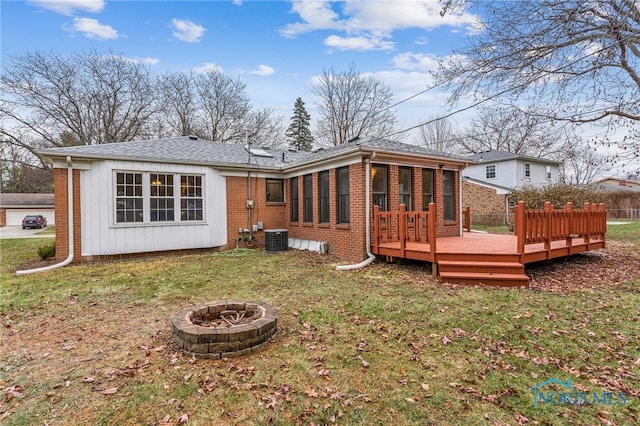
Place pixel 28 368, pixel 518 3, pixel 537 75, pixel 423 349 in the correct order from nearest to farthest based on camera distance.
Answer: pixel 28 368, pixel 423 349, pixel 518 3, pixel 537 75

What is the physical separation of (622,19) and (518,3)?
5.87 ft

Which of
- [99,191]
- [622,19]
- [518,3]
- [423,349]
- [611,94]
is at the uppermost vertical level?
[518,3]

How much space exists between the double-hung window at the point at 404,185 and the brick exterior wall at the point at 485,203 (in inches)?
576

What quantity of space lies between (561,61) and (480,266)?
15.1 ft

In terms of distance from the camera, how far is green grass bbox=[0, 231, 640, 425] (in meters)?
2.47

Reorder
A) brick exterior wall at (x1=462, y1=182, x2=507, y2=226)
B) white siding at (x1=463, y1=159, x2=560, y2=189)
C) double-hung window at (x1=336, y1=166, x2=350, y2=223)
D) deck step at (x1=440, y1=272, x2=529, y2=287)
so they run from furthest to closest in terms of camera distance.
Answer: white siding at (x1=463, y1=159, x2=560, y2=189) < brick exterior wall at (x1=462, y1=182, x2=507, y2=226) < double-hung window at (x1=336, y1=166, x2=350, y2=223) < deck step at (x1=440, y1=272, x2=529, y2=287)

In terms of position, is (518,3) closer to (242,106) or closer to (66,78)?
(242,106)

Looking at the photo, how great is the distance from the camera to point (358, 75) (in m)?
25.3

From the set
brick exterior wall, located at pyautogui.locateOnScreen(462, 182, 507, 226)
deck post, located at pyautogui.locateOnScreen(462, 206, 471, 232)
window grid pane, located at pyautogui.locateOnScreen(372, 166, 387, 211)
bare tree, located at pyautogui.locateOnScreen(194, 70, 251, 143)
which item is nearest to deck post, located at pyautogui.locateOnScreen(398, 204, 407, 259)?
window grid pane, located at pyautogui.locateOnScreen(372, 166, 387, 211)

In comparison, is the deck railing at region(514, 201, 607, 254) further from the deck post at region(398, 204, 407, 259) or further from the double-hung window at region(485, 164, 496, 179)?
the double-hung window at region(485, 164, 496, 179)

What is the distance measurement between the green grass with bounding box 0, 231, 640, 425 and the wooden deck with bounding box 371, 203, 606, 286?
0.68 meters

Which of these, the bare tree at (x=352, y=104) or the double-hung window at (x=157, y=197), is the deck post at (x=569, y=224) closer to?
the double-hung window at (x=157, y=197)

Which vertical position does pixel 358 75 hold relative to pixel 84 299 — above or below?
above

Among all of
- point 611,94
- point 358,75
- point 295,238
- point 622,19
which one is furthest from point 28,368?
point 358,75
